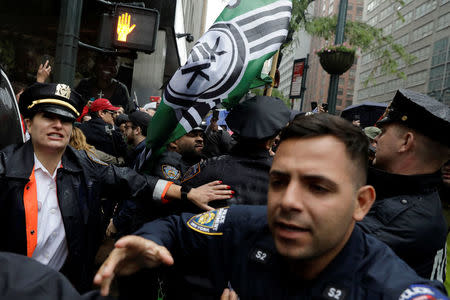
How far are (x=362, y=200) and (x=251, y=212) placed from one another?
578 millimetres

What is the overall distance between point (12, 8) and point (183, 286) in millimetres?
10168

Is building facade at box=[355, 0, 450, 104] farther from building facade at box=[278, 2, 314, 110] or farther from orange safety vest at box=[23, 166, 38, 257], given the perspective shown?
orange safety vest at box=[23, 166, 38, 257]

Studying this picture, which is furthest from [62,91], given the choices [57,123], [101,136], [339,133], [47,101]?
[101,136]

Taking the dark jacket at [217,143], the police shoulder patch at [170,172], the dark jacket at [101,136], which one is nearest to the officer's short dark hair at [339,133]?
the police shoulder patch at [170,172]

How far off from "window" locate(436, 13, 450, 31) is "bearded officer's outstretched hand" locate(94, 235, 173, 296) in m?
60.0

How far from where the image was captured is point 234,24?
3.27 meters

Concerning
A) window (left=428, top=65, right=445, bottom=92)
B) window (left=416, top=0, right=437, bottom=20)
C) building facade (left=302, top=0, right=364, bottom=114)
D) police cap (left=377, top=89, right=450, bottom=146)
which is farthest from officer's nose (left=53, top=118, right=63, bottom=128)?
building facade (left=302, top=0, right=364, bottom=114)

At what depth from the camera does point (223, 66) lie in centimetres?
316

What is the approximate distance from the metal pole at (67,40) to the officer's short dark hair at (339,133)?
404cm

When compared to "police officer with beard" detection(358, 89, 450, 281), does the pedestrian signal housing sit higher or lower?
higher

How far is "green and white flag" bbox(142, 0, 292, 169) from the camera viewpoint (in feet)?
10.4

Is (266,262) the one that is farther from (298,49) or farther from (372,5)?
(372,5)

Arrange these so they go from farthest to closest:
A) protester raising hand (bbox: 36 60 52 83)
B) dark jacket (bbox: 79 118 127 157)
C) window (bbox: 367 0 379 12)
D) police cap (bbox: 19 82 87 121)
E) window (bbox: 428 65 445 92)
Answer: window (bbox: 367 0 379 12)
window (bbox: 428 65 445 92)
dark jacket (bbox: 79 118 127 157)
protester raising hand (bbox: 36 60 52 83)
police cap (bbox: 19 82 87 121)

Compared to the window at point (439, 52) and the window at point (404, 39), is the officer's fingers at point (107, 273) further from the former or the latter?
the window at point (404, 39)
